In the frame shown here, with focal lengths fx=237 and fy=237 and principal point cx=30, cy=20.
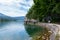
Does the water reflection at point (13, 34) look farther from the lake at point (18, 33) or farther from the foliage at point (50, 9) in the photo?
the foliage at point (50, 9)

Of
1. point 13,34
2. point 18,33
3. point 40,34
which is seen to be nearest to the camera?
point 40,34

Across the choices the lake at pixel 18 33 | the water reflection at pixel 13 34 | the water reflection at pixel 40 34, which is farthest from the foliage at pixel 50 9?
the water reflection at pixel 13 34

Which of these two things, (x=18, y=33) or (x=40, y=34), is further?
(x=18, y=33)

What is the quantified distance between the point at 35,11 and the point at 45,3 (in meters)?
13.3

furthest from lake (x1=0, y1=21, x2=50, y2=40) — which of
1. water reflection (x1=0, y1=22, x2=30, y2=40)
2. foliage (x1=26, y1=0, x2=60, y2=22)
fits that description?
foliage (x1=26, y1=0, x2=60, y2=22)

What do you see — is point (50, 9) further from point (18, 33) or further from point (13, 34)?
point (13, 34)

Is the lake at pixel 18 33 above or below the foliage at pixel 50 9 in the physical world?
below

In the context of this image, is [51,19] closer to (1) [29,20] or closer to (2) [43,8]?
(2) [43,8]

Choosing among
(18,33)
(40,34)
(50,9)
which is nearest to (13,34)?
(18,33)

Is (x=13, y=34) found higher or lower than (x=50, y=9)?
lower

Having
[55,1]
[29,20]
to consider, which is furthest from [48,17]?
[29,20]

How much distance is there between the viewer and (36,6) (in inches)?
3127

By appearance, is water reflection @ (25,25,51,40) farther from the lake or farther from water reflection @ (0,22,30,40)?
water reflection @ (0,22,30,40)

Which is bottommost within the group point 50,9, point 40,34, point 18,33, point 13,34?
point 18,33
